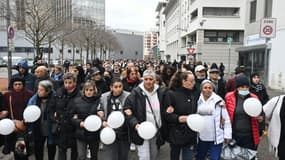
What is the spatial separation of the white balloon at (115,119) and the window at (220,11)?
46499mm

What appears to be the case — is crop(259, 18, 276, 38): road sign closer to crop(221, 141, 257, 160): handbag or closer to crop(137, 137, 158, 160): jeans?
crop(221, 141, 257, 160): handbag

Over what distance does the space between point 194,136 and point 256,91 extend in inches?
99.8

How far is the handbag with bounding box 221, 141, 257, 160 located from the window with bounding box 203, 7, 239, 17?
45875 millimetres

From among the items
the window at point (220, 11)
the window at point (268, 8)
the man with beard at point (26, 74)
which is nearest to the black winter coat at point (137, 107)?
the man with beard at point (26, 74)

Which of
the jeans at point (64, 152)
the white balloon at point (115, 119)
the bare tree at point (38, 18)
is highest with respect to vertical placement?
the bare tree at point (38, 18)

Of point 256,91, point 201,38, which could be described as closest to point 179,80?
point 256,91

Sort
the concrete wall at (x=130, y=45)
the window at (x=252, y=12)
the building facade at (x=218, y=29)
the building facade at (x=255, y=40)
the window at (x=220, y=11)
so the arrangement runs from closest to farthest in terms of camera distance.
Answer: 1. the building facade at (x=255, y=40)
2. the window at (x=252, y=12)
3. the building facade at (x=218, y=29)
4. the window at (x=220, y=11)
5. the concrete wall at (x=130, y=45)

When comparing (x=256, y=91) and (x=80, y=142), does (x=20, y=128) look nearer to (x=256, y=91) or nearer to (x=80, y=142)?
(x=80, y=142)

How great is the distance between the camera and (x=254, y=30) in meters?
27.7

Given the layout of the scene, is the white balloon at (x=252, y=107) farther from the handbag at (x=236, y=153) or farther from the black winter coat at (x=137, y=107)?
the black winter coat at (x=137, y=107)

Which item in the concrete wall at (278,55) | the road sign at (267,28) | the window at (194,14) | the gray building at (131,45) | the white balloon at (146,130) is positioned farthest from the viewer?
the gray building at (131,45)

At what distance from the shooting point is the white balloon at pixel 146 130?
14.9 feet

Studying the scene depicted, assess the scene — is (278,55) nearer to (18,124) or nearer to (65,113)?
(65,113)

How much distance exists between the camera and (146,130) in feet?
14.9
